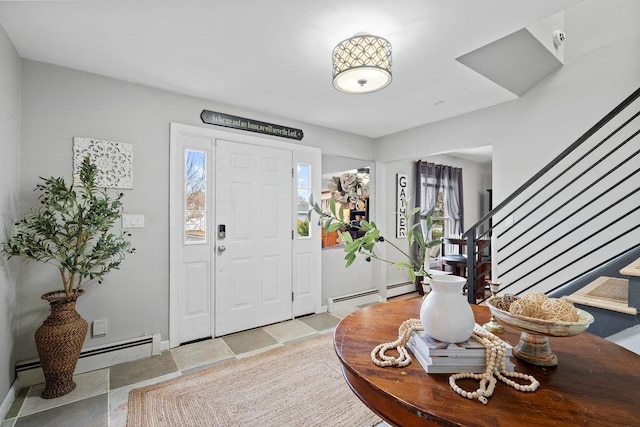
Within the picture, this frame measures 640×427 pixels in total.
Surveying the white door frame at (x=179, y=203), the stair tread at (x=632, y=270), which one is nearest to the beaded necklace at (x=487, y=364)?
the stair tread at (x=632, y=270)

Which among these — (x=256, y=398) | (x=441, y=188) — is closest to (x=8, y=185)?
(x=256, y=398)

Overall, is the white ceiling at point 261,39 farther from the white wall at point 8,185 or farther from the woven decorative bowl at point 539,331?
the woven decorative bowl at point 539,331

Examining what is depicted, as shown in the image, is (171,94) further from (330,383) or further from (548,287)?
(548,287)

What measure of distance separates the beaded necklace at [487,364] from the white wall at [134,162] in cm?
237

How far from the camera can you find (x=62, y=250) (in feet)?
6.97

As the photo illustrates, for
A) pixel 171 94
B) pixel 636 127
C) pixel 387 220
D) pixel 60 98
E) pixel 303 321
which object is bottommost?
pixel 303 321

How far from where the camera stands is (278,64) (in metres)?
2.31

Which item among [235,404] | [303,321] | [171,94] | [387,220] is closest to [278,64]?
[171,94]

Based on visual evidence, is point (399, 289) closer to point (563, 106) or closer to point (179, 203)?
point (563, 106)

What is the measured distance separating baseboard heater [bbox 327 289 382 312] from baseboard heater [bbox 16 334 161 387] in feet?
6.64

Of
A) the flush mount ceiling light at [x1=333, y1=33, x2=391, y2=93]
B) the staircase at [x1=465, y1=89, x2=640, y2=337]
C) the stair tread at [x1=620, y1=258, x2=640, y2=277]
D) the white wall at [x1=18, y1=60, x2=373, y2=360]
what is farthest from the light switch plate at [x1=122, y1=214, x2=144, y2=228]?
the stair tread at [x1=620, y1=258, x2=640, y2=277]

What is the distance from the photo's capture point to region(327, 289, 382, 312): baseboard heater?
390 cm

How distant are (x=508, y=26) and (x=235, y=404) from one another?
2.96 metres

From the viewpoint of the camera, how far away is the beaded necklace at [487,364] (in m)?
0.79
